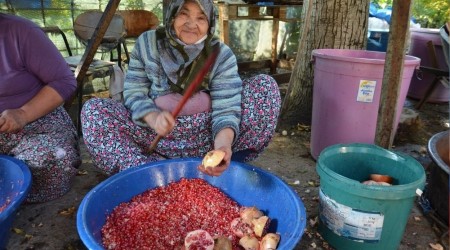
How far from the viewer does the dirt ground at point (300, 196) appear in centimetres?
166

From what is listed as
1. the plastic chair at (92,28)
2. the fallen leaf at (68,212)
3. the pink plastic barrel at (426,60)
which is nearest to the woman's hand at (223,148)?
the fallen leaf at (68,212)

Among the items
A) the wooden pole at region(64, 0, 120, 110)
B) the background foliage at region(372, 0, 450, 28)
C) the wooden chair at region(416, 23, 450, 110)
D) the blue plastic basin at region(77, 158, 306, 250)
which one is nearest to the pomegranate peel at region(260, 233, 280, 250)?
the blue plastic basin at region(77, 158, 306, 250)

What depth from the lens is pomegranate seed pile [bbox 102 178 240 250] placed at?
1417 mm

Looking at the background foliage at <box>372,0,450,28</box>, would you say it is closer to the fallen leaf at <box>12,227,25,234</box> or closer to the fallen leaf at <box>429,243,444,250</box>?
the fallen leaf at <box>429,243,444,250</box>

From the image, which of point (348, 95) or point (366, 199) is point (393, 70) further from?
point (366, 199)

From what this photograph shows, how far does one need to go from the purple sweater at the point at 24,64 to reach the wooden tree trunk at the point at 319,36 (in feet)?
6.34

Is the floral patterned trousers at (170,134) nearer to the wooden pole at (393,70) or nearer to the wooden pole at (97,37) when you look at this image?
the wooden pole at (393,70)

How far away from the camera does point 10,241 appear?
1616 millimetres

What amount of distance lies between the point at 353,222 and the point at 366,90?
927mm

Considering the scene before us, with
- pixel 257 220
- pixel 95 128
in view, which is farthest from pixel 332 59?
pixel 95 128

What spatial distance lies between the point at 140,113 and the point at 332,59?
1211 mm

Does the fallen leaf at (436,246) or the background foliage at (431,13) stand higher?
the background foliage at (431,13)

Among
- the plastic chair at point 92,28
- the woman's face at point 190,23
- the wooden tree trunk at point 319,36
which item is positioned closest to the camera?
the woman's face at point 190,23

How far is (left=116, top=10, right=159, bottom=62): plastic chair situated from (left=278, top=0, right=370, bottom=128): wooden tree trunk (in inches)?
86.4
